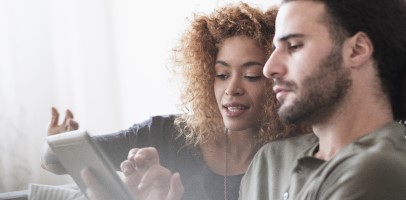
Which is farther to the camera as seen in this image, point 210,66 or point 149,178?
point 210,66

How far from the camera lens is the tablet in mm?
1358

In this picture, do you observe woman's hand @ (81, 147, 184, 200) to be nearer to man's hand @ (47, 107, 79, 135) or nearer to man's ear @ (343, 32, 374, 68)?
man's hand @ (47, 107, 79, 135)

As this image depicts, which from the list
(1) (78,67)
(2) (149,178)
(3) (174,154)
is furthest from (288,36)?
(1) (78,67)

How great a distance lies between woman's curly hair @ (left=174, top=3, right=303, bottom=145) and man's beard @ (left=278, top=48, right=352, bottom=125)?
1.51 feet

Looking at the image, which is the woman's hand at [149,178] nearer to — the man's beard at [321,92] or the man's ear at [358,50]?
the man's beard at [321,92]

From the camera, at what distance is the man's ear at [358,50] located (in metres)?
1.16

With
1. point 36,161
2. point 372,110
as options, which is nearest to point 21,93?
point 36,161

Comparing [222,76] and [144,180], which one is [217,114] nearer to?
[222,76]

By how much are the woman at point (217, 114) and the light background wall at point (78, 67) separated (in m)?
0.80

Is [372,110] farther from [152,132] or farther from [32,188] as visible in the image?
[32,188]

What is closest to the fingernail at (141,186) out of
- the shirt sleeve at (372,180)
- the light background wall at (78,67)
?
the shirt sleeve at (372,180)

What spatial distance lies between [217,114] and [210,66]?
145mm

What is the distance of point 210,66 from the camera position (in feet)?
5.74

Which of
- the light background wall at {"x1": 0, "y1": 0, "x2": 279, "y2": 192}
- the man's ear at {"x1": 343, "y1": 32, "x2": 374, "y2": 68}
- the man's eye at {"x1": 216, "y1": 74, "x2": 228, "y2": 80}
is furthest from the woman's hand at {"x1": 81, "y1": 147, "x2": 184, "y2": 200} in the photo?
the light background wall at {"x1": 0, "y1": 0, "x2": 279, "y2": 192}
